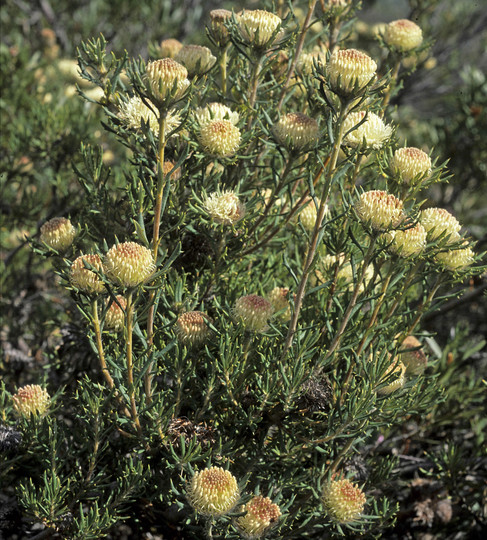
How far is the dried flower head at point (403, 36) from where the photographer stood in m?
1.53

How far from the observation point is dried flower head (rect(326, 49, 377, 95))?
3.30 ft

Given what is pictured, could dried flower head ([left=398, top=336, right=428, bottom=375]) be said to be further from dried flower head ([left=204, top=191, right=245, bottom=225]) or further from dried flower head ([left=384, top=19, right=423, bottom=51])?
dried flower head ([left=384, top=19, right=423, bottom=51])

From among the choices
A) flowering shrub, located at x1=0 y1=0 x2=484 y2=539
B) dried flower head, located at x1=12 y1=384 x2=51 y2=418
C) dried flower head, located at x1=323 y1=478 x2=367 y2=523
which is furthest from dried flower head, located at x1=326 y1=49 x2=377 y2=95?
dried flower head, located at x1=12 y1=384 x2=51 y2=418

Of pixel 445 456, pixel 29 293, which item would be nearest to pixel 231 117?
pixel 445 456

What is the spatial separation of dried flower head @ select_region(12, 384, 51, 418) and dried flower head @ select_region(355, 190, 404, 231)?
0.85 m

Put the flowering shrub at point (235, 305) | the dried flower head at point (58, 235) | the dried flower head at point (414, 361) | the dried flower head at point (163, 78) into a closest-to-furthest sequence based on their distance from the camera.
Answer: the dried flower head at point (163, 78) < the flowering shrub at point (235, 305) < the dried flower head at point (58, 235) < the dried flower head at point (414, 361)

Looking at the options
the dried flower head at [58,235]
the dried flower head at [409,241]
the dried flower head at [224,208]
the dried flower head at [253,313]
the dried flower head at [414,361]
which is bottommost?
the dried flower head at [414,361]

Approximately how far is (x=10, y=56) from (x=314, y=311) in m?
2.29

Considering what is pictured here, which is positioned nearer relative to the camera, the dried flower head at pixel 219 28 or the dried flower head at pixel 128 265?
the dried flower head at pixel 128 265

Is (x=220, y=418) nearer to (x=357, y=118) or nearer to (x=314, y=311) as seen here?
(x=314, y=311)

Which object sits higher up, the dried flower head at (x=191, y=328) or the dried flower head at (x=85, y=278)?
the dried flower head at (x=85, y=278)

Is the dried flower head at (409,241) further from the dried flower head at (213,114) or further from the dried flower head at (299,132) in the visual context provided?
the dried flower head at (213,114)

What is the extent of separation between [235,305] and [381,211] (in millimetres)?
387

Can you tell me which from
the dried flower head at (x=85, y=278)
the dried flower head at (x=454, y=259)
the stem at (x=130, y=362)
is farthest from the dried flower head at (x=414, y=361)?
the dried flower head at (x=85, y=278)
